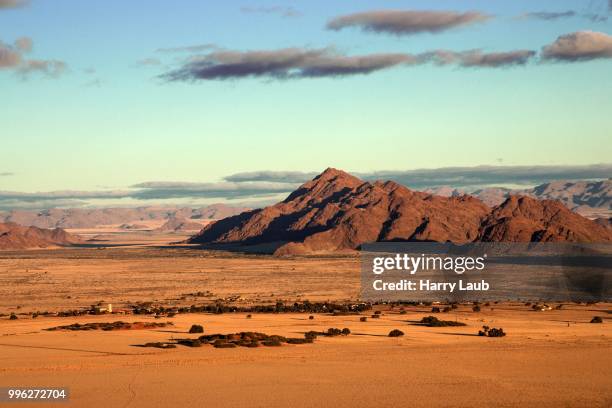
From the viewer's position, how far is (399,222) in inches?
6334

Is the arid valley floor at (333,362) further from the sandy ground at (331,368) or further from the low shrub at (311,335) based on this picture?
the low shrub at (311,335)

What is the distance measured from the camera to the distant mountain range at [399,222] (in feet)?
446

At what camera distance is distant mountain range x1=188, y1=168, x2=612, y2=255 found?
135875 millimetres

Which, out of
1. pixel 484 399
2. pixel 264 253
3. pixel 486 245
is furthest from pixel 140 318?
pixel 264 253

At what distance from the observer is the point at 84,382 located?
88.2 feet

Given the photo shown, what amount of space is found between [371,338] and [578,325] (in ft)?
43.4

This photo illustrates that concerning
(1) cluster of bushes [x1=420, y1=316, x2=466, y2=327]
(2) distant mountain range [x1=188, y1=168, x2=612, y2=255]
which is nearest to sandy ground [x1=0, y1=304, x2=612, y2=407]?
(1) cluster of bushes [x1=420, y1=316, x2=466, y2=327]

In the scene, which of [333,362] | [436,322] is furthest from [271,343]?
[436,322]

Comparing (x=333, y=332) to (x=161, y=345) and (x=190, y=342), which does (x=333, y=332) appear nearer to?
(x=190, y=342)

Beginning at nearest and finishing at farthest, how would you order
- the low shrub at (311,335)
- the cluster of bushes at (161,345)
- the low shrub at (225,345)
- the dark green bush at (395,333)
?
the low shrub at (225,345)
the cluster of bushes at (161,345)
the low shrub at (311,335)
the dark green bush at (395,333)

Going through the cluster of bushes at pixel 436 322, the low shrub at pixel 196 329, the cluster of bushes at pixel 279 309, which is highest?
the low shrub at pixel 196 329

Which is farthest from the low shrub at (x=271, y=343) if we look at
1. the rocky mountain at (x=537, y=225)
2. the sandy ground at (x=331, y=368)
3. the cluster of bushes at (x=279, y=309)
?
the rocky mountain at (x=537, y=225)

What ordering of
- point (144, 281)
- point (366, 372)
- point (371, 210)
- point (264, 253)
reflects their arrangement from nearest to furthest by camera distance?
point (366, 372) < point (144, 281) < point (264, 253) < point (371, 210)

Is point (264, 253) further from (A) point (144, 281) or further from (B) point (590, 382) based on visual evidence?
(B) point (590, 382)
